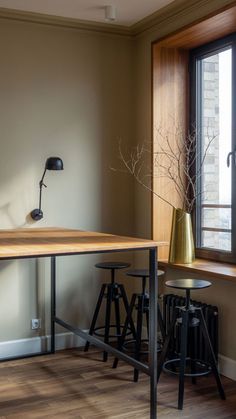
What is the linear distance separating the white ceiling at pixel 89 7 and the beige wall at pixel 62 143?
16 cm

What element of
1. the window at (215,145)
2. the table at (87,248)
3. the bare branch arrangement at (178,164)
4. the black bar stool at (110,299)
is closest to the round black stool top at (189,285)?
the table at (87,248)

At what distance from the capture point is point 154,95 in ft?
13.0

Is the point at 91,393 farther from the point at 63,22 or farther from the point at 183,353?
the point at 63,22

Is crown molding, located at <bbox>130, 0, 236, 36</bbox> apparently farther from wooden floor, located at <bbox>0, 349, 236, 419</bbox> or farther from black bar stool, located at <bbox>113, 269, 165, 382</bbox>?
wooden floor, located at <bbox>0, 349, 236, 419</bbox>

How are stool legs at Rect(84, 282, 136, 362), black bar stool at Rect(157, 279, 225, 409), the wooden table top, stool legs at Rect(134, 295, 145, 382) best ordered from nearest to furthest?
1. the wooden table top
2. black bar stool at Rect(157, 279, 225, 409)
3. stool legs at Rect(134, 295, 145, 382)
4. stool legs at Rect(84, 282, 136, 362)

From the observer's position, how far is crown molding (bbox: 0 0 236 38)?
3424mm

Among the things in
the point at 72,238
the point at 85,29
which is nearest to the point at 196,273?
the point at 72,238

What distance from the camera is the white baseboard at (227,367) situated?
3291 millimetres

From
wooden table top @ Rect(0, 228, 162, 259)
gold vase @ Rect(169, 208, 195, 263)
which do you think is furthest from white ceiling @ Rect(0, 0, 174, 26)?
wooden table top @ Rect(0, 228, 162, 259)

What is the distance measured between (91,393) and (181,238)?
49.8 inches

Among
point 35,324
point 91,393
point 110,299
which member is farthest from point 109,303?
point 91,393

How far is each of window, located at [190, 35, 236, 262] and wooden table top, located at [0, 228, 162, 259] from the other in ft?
3.72

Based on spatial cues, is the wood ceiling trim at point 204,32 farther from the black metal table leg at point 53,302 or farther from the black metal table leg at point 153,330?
the black metal table leg at point 53,302

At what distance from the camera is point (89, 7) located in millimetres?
3734
